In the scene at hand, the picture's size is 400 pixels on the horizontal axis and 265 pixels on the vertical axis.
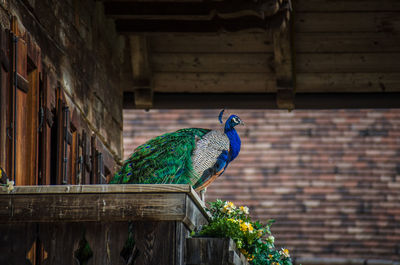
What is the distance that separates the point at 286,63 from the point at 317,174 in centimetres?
607

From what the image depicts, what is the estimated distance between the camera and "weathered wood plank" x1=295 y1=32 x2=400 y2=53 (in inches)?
373

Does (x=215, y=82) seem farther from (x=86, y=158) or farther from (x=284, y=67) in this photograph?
(x=86, y=158)

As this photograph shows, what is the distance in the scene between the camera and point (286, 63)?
31.3 feet

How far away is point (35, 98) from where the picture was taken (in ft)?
19.1

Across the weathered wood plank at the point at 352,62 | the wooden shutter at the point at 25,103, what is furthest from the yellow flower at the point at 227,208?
the weathered wood plank at the point at 352,62

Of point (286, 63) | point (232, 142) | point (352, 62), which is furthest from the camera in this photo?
point (352, 62)

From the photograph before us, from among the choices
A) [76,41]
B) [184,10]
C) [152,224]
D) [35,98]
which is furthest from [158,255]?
[184,10]

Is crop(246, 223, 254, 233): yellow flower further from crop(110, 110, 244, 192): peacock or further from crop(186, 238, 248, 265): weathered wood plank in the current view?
crop(110, 110, 244, 192): peacock

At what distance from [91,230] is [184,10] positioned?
440cm

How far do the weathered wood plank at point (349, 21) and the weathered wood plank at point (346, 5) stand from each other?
6 cm

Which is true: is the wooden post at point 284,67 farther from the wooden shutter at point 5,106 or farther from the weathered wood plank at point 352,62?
the wooden shutter at point 5,106

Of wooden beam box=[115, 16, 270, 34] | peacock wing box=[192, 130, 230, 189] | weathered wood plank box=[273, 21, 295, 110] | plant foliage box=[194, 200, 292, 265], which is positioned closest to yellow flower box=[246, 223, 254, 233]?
plant foliage box=[194, 200, 292, 265]

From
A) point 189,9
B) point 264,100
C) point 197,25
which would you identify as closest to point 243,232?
point 189,9

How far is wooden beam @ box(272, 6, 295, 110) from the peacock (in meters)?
2.57
